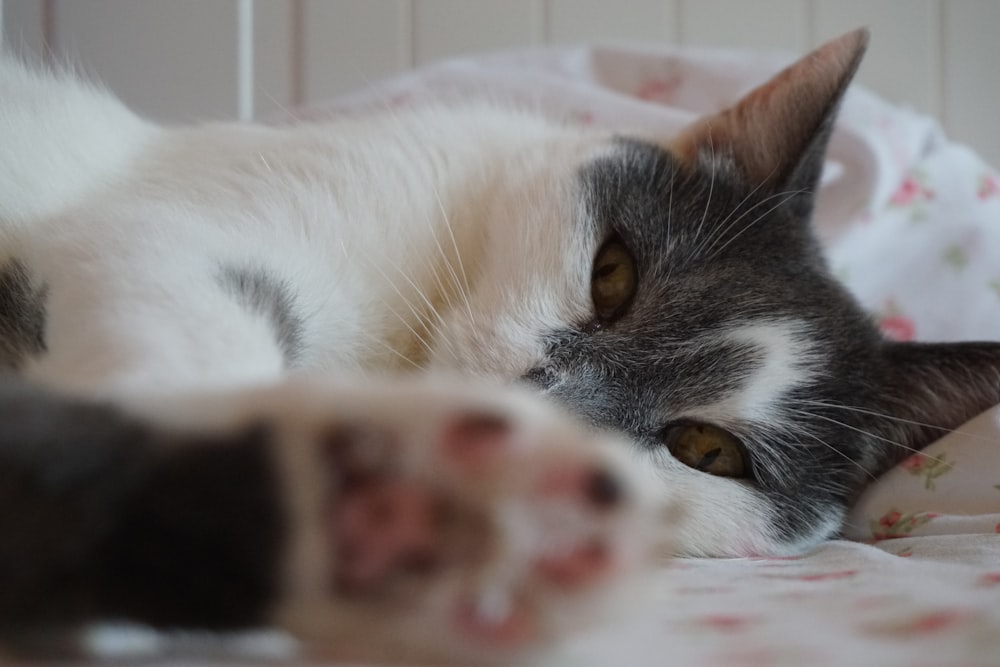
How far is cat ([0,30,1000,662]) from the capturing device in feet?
1.27

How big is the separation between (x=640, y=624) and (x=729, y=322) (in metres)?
0.62

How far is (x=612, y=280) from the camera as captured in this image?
1.05m

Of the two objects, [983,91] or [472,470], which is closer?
[472,470]

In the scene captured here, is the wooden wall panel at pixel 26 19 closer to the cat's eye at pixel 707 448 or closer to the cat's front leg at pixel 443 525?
the cat's eye at pixel 707 448

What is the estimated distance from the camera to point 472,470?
1.28 feet

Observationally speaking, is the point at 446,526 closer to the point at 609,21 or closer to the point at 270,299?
the point at 270,299

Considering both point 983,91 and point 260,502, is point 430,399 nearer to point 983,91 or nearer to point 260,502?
point 260,502

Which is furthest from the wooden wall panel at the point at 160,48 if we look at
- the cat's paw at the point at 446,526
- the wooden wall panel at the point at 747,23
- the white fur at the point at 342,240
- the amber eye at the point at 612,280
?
the cat's paw at the point at 446,526

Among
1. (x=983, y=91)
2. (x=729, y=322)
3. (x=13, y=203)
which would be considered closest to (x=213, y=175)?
(x=13, y=203)

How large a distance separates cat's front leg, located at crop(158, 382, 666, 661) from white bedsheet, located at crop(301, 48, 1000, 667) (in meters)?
0.05

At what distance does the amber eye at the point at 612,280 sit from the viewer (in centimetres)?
103

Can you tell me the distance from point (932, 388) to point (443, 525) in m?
1.07

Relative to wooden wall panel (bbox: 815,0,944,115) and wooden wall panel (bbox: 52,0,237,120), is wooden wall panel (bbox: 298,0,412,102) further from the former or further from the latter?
wooden wall panel (bbox: 815,0,944,115)

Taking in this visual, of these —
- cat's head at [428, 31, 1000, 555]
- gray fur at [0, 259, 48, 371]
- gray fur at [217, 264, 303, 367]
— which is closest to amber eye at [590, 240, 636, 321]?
cat's head at [428, 31, 1000, 555]
